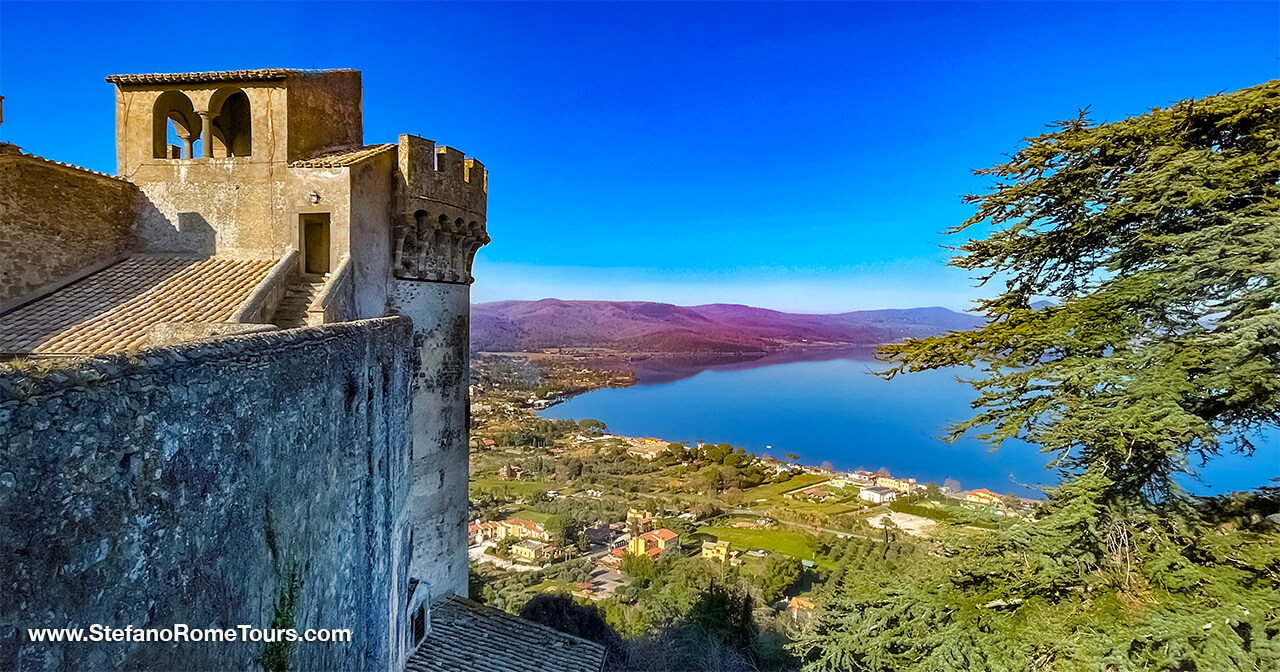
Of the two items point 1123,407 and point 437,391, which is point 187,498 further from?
point 1123,407

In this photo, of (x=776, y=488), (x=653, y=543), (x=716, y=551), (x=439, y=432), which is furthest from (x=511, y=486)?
(x=439, y=432)

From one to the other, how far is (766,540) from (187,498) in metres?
32.7

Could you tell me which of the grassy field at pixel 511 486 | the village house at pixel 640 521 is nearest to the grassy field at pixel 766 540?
the village house at pixel 640 521

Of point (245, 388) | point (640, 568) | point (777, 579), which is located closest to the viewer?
point (245, 388)

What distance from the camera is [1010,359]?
24.8ft

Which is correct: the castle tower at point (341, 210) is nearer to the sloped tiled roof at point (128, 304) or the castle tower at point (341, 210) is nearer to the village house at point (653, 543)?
the sloped tiled roof at point (128, 304)

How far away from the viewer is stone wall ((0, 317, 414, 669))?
6.23 ft

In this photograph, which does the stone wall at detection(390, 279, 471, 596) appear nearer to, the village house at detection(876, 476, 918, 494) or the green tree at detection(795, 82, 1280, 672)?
the green tree at detection(795, 82, 1280, 672)

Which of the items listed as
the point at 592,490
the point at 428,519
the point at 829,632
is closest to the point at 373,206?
the point at 428,519

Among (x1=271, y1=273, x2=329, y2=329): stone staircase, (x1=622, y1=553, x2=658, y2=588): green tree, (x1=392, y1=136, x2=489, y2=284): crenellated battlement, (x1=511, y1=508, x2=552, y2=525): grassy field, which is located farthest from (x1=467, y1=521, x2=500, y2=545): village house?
(x1=271, y1=273, x2=329, y2=329): stone staircase

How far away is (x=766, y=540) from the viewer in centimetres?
3225

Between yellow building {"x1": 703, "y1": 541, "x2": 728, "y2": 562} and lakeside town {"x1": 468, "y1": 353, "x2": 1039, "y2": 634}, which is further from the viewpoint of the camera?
yellow building {"x1": 703, "y1": 541, "x2": 728, "y2": 562}

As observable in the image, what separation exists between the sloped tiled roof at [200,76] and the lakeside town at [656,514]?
11509mm

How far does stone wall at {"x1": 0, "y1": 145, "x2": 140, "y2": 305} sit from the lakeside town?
1147 cm
